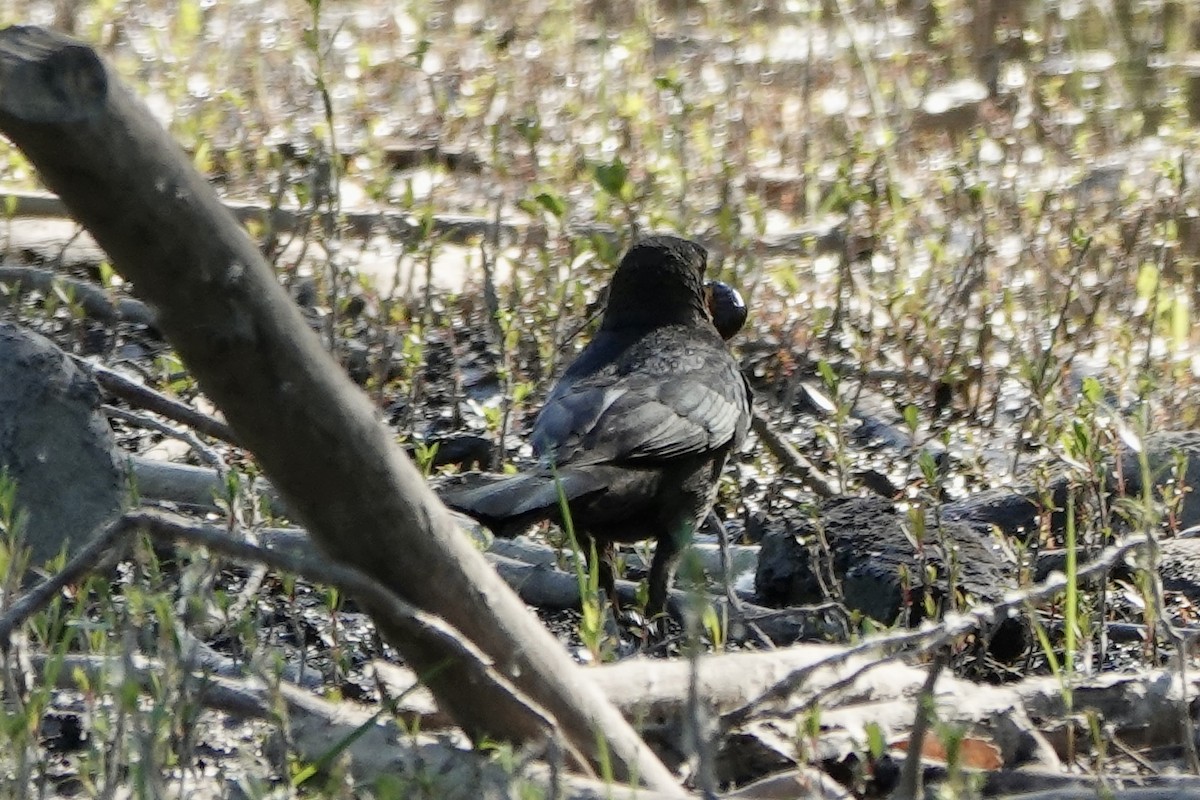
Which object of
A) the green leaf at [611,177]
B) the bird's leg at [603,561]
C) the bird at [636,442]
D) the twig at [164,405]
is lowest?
the bird's leg at [603,561]

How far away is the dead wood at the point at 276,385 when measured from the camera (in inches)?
79.9

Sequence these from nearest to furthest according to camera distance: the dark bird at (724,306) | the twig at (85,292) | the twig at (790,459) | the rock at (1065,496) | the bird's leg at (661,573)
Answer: the bird's leg at (661,573), the rock at (1065,496), the twig at (790,459), the dark bird at (724,306), the twig at (85,292)

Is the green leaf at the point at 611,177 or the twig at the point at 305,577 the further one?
the green leaf at the point at 611,177

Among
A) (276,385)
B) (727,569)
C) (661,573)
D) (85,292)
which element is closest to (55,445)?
(661,573)

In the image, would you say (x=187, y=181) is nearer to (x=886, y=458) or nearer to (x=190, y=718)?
(x=190, y=718)

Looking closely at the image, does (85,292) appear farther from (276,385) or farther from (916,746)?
(916,746)

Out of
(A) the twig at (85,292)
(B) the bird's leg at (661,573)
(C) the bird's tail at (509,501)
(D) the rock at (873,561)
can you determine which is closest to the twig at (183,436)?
(C) the bird's tail at (509,501)

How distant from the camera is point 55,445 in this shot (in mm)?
4488

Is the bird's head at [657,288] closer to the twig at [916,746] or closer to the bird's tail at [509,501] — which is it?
the bird's tail at [509,501]

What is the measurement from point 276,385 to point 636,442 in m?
2.53

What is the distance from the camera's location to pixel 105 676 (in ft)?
9.44

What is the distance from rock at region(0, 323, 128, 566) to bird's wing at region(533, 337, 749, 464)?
1.11m

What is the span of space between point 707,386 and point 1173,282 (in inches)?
131

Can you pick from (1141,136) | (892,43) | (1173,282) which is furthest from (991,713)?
(892,43)
